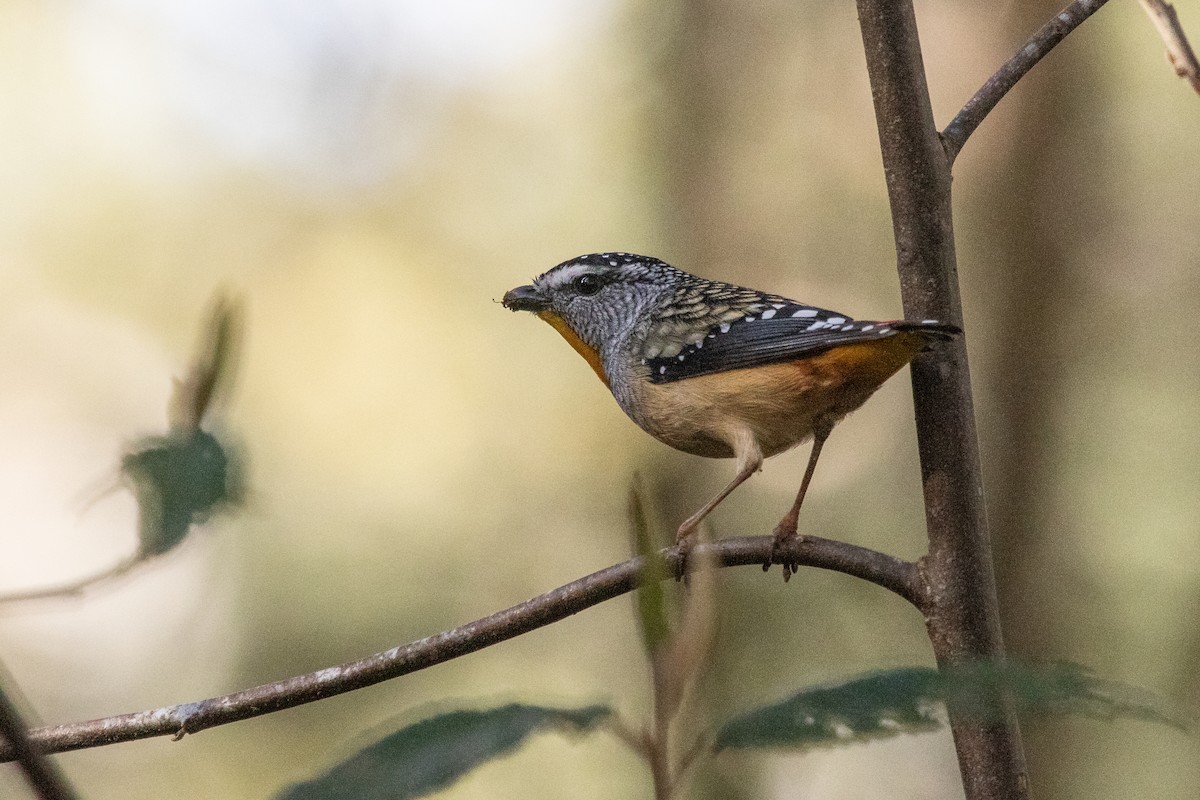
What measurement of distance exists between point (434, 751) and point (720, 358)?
124 inches

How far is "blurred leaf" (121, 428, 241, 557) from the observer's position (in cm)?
158

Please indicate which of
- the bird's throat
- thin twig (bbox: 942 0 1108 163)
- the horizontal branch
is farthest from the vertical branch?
the bird's throat

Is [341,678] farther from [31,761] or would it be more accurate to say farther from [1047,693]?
[1047,693]

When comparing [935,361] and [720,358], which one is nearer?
[935,361]

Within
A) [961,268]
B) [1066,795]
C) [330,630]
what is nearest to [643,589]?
[1066,795]

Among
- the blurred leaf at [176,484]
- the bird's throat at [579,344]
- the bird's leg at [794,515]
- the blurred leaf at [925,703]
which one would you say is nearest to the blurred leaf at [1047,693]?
the blurred leaf at [925,703]

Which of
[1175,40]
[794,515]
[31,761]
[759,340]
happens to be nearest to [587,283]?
[759,340]

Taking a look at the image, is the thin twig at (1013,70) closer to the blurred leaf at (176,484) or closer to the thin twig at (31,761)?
the blurred leaf at (176,484)

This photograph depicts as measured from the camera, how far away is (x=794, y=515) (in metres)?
3.46

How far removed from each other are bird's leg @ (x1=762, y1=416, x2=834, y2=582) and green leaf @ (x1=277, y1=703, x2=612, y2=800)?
1673 millimetres

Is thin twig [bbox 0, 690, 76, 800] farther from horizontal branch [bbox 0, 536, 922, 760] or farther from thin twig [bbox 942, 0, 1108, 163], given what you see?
thin twig [bbox 942, 0, 1108, 163]

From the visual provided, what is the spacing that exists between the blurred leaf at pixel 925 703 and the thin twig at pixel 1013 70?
1.95m

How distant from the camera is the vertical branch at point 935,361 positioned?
245cm

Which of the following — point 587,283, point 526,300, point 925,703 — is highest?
point 587,283
